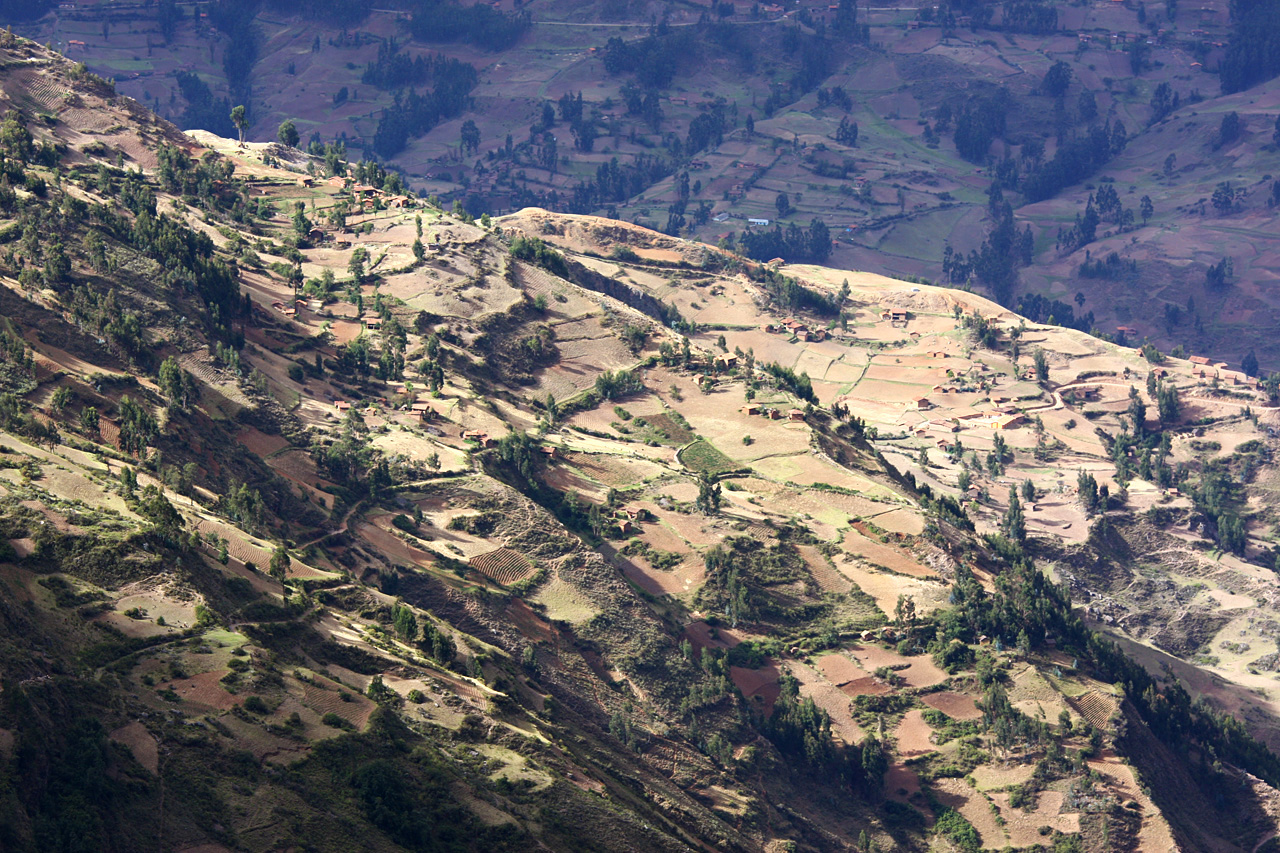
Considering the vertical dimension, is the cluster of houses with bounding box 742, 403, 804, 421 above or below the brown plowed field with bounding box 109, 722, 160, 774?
below

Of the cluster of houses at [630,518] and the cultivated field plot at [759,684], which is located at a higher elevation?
the cluster of houses at [630,518]

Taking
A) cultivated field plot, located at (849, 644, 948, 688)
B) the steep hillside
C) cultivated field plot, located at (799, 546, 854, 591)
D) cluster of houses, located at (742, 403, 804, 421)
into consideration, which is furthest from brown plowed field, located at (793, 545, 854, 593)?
cluster of houses, located at (742, 403, 804, 421)

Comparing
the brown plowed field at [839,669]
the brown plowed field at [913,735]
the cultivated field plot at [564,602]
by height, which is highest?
the cultivated field plot at [564,602]

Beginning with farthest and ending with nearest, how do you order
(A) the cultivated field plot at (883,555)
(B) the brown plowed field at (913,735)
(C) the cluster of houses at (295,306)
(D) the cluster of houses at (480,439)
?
(C) the cluster of houses at (295,306), (D) the cluster of houses at (480,439), (A) the cultivated field plot at (883,555), (B) the brown plowed field at (913,735)

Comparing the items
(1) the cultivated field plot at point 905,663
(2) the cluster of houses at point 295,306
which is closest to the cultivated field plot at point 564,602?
(1) the cultivated field plot at point 905,663

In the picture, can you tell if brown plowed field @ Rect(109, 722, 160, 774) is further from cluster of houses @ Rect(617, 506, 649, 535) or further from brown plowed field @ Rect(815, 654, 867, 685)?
brown plowed field @ Rect(815, 654, 867, 685)

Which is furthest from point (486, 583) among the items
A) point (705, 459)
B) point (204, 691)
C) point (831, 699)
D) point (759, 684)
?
point (204, 691)

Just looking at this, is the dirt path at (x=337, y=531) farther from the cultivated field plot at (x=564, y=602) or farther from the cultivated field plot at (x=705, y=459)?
the cultivated field plot at (x=705, y=459)
